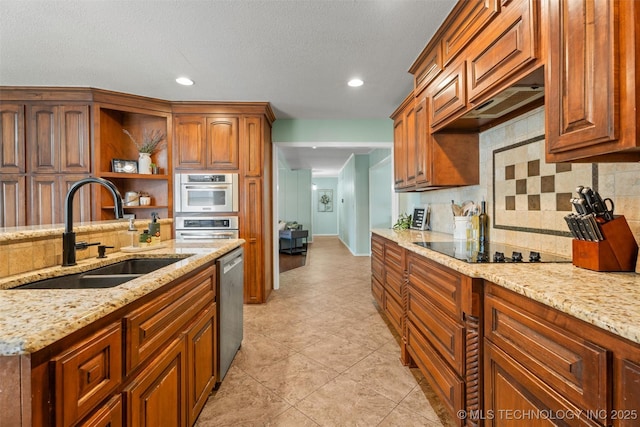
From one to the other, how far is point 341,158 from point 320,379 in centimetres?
638

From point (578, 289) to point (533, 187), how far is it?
1.10 meters

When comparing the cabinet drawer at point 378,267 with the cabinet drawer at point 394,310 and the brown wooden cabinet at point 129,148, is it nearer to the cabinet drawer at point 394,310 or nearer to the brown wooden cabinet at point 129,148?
the cabinet drawer at point 394,310

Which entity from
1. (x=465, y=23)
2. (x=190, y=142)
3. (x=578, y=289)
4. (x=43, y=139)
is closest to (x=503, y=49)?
(x=465, y=23)

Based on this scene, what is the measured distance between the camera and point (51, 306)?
812 mm

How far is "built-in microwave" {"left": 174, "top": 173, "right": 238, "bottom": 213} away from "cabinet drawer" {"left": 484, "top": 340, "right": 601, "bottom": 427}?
10.3ft

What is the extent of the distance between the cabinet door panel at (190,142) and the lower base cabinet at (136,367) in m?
2.36

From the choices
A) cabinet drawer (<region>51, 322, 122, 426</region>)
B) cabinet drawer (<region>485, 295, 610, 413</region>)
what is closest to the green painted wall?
cabinet drawer (<region>485, 295, 610, 413</region>)

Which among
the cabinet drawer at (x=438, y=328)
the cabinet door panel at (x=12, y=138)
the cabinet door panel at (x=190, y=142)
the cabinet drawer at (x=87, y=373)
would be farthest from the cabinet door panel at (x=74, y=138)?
→ the cabinet drawer at (x=438, y=328)

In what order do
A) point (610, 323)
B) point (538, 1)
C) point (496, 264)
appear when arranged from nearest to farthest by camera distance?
point (610, 323)
point (538, 1)
point (496, 264)

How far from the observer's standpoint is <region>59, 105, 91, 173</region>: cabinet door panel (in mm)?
3244

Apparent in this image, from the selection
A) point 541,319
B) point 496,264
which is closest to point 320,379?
point 496,264

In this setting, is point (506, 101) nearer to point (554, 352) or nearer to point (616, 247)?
point (616, 247)

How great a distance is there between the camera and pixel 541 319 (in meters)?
0.96

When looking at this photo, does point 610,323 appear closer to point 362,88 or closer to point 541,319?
point 541,319
